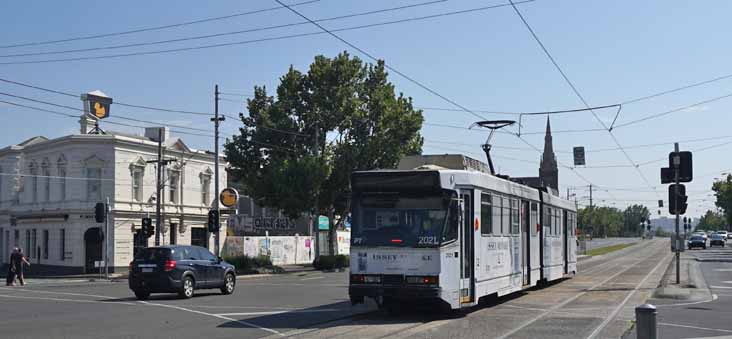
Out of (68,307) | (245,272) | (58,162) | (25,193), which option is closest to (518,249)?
(68,307)

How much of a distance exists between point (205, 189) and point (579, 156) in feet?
88.4

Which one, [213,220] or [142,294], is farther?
[213,220]

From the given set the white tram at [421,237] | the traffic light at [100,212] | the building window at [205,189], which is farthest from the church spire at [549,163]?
the white tram at [421,237]

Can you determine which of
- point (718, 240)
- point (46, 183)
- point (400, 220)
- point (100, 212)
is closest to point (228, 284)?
point (400, 220)

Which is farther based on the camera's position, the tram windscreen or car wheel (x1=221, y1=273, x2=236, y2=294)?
car wheel (x1=221, y1=273, x2=236, y2=294)

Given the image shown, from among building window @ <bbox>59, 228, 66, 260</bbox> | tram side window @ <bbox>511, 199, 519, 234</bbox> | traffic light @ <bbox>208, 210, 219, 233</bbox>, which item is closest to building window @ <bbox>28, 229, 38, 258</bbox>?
building window @ <bbox>59, 228, 66, 260</bbox>

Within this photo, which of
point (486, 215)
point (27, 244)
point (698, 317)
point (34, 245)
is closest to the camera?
point (698, 317)

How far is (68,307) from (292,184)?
25731 mm

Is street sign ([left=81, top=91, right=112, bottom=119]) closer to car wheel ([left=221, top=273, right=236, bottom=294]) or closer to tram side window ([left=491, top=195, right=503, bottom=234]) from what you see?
car wheel ([left=221, top=273, right=236, bottom=294])

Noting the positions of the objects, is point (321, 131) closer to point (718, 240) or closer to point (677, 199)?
point (677, 199)

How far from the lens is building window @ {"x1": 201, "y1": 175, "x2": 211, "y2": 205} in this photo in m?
60.0

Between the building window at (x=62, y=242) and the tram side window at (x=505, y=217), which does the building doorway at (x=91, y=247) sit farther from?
the tram side window at (x=505, y=217)

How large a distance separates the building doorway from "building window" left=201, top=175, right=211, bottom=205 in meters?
9.44

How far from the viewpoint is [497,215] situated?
62.3 ft
